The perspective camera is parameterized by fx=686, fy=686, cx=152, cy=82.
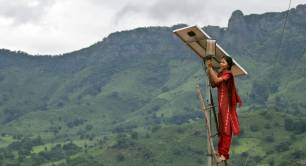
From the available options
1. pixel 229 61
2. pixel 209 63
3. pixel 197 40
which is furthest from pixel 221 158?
pixel 197 40

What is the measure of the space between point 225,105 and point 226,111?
100mm

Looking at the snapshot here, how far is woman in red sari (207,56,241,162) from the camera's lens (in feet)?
32.9

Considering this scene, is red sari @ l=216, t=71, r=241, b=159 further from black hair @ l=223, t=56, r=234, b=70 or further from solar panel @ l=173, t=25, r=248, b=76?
solar panel @ l=173, t=25, r=248, b=76

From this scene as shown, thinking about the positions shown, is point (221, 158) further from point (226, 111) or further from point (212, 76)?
point (212, 76)

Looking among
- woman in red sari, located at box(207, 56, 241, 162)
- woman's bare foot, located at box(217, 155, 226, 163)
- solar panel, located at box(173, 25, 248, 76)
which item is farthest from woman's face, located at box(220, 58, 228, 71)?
woman's bare foot, located at box(217, 155, 226, 163)

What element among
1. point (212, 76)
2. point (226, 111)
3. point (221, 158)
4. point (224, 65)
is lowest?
point (221, 158)

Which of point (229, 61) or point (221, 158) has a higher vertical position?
point (229, 61)

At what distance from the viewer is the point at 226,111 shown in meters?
10.1

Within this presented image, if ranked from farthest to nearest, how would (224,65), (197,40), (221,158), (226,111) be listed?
(197,40) < (224,65) < (226,111) < (221,158)

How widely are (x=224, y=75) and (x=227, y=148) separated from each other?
108 centimetres

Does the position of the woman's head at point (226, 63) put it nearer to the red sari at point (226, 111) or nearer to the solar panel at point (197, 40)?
the red sari at point (226, 111)

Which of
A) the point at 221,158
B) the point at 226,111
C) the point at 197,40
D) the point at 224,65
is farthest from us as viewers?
the point at 197,40

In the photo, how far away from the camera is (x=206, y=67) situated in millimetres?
10242

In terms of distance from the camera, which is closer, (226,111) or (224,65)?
(226,111)
